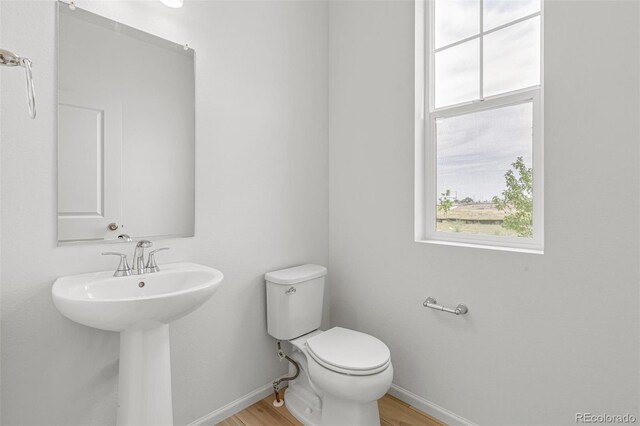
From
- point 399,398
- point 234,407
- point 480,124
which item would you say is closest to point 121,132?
point 234,407

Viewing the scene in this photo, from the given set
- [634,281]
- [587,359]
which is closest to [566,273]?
[634,281]

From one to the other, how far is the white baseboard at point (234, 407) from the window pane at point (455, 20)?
2234mm

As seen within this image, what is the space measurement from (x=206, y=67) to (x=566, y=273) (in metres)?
1.87

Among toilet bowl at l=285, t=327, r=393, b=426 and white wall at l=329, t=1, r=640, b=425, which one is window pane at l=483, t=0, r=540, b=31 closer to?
white wall at l=329, t=1, r=640, b=425

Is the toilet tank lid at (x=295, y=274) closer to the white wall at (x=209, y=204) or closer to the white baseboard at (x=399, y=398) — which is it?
the white wall at (x=209, y=204)

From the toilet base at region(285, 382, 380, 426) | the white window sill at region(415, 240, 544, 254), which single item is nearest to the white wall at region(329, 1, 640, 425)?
the white window sill at region(415, 240, 544, 254)

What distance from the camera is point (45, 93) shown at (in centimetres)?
118

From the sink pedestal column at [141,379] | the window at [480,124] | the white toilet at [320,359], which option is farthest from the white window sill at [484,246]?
the sink pedestal column at [141,379]

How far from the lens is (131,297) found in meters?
1.17

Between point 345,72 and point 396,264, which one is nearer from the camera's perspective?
point 396,264

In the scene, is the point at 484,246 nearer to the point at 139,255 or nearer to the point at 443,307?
the point at 443,307

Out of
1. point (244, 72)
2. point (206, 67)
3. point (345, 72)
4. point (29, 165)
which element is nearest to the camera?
point (29, 165)

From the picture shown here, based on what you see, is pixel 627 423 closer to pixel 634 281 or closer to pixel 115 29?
pixel 634 281

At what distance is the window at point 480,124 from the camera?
1.50 meters
